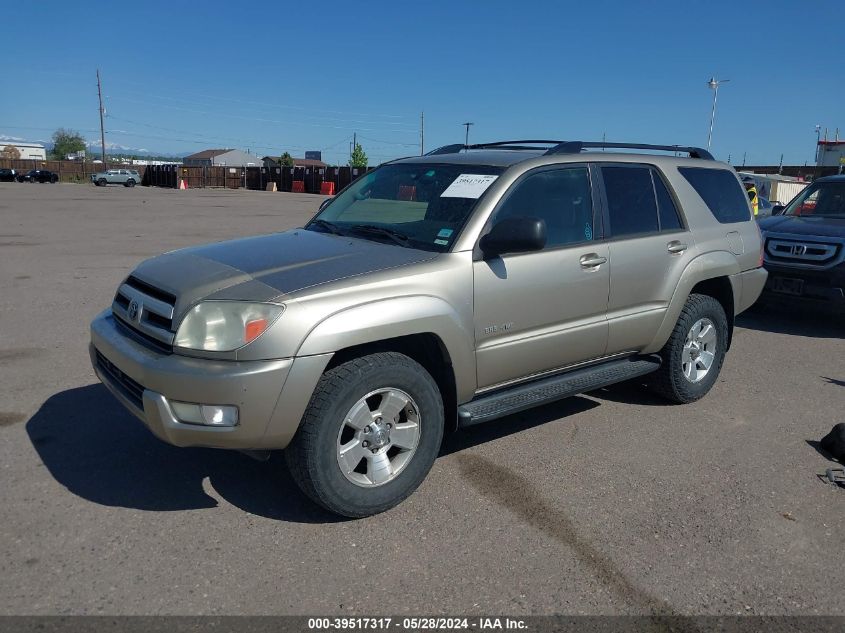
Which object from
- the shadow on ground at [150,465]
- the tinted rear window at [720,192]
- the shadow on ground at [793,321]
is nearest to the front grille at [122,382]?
the shadow on ground at [150,465]

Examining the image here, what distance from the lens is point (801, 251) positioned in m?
7.85

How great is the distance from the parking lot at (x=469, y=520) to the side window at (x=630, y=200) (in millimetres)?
1379

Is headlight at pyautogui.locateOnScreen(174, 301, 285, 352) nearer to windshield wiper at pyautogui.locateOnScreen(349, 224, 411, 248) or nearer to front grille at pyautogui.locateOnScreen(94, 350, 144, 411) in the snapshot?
front grille at pyautogui.locateOnScreen(94, 350, 144, 411)

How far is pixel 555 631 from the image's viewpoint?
269 centimetres

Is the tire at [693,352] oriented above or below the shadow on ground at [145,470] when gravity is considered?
above

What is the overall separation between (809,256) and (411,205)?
560 cm

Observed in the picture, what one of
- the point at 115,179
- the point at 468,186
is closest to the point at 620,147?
the point at 468,186

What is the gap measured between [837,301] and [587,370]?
4579 mm

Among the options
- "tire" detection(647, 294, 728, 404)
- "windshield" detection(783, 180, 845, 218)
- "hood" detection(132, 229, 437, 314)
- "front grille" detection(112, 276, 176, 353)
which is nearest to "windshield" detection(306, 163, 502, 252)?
"hood" detection(132, 229, 437, 314)

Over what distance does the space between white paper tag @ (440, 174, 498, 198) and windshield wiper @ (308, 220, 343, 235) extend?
72 cm

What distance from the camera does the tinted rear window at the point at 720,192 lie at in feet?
17.6

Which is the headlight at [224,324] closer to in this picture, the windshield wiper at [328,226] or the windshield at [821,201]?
the windshield wiper at [328,226]

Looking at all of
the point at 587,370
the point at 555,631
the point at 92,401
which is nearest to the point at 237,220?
the point at 92,401

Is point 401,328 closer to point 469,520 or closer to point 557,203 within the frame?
point 469,520
